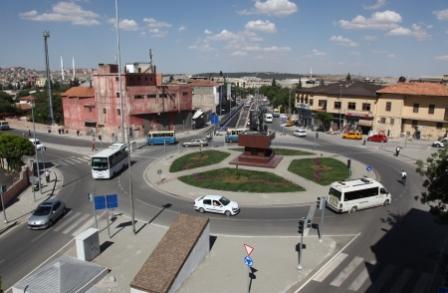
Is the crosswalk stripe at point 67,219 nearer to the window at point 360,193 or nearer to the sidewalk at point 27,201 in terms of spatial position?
the sidewalk at point 27,201

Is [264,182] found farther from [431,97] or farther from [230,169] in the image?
[431,97]

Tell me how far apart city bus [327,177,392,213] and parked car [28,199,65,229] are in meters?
20.9

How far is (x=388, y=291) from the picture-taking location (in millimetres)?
15805

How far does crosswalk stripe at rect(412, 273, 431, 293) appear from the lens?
15922mm

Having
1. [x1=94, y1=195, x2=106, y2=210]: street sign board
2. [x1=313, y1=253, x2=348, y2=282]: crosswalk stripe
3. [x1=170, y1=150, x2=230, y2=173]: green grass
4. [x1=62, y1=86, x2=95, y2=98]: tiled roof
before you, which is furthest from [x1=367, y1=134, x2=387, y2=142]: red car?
[x1=62, y1=86, x2=95, y2=98]: tiled roof

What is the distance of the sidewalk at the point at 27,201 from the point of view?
2469cm

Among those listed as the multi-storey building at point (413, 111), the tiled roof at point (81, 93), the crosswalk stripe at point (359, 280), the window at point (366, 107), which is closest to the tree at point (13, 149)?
the tiled roof at point (81, 93)

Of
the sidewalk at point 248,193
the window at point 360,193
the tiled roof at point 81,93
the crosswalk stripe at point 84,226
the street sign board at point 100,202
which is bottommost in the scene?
the crosswalk stripe at point 84,226

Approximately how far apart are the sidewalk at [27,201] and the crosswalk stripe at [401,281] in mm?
24647

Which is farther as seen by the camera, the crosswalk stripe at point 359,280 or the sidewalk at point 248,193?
the sidewalk at point 248,193

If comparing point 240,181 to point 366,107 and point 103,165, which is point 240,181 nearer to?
point 103,165

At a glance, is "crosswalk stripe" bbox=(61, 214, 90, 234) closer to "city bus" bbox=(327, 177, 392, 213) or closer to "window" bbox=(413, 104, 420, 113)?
"city bus" bbox=(327, 177, 392, 213)

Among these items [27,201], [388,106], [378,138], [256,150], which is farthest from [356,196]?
[388,106]

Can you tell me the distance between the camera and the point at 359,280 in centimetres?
1667
